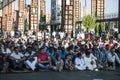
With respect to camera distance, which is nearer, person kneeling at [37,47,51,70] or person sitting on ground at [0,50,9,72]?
person sitting on ground at [0,50,9,72]

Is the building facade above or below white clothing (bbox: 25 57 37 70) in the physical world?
above

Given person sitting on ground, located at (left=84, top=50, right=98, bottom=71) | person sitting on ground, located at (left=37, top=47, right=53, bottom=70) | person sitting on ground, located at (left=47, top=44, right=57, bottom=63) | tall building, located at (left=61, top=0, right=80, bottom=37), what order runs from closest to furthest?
person sitting on ground, located at (left=37, top=47, right=53, bottom=70)
person sitting on ground, located at (left=84, top=50, right=98, bottom=71)
person sitting on ground, located at (left=47, top=44, right=57, bottom=63)
tall building, located at (left=61, top=0, right=80, bottom=37)

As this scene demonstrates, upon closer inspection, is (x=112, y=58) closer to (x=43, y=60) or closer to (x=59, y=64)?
(x=59, y=64)

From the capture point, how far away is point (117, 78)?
16094 millimetres

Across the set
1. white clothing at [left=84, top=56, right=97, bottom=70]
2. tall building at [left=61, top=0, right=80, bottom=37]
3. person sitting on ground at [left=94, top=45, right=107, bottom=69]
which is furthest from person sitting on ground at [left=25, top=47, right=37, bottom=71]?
tall building at [left=61, top=0, right=80, bottom=37]

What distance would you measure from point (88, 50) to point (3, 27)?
171 feet

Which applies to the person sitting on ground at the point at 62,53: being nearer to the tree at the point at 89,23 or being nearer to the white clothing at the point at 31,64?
the white clothing at the point at 31,64

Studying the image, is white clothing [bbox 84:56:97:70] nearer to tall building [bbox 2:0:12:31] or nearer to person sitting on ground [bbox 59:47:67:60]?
person sitting on ground [bbox 59:47:67:60]

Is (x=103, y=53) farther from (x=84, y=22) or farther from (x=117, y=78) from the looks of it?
(x=84, y=22)

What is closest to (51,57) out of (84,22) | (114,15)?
(114,15)

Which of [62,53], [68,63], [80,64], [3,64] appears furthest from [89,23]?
[3,64]

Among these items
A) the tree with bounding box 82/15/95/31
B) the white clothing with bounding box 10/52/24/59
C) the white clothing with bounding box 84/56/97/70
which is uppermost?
the tree with bounding box 82/15/95/31

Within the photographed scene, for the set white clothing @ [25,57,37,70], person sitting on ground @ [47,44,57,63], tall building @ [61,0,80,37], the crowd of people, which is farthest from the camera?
tall building @ [61,0,80,37]

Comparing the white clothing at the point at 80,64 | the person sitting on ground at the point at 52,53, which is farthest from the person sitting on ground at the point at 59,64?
the white clothing at the point at 80,64
